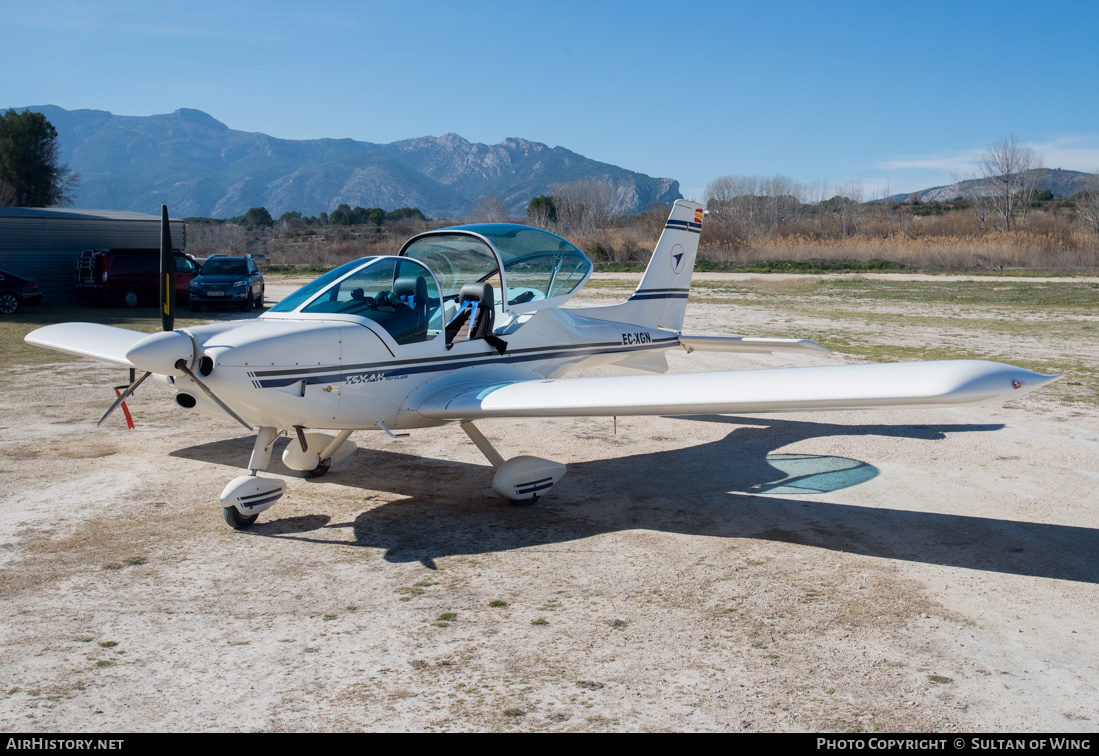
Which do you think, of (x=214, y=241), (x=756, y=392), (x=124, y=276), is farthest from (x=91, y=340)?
(x=214, y=241)

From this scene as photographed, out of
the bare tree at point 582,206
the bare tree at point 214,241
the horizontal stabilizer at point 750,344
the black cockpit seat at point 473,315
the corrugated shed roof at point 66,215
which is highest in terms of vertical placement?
the bare tree at point 582,206

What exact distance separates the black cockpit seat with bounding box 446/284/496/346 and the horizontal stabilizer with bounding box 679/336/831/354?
2.75 meters

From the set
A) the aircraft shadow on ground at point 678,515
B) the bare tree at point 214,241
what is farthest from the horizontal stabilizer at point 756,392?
the bare tree at point 214,241

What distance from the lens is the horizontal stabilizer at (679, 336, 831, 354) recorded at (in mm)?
7914

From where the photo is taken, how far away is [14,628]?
418cm

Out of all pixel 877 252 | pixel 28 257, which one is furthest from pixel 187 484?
pixel 877 252

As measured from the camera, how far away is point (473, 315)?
7023 mm

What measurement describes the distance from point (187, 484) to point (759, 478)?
5305 mm

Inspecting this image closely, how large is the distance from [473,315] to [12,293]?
20.7 meters

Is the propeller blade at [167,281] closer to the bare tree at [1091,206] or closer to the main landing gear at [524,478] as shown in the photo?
the main landing gear at [524,478]

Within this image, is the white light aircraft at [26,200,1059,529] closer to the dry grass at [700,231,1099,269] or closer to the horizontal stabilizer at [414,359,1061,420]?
the horizontal stabilizer at [414,359,1061,420]

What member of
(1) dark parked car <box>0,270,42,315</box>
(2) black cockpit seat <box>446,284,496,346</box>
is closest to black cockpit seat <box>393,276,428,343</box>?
(2) black cockpit seat <box>446,284,496,346</box>

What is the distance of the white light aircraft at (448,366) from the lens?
16.8 ft

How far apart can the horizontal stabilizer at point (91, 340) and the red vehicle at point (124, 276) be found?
648 inches
